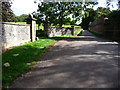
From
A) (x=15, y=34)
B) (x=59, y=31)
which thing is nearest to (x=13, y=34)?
(x=15, y=34)

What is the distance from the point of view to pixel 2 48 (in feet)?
21.9

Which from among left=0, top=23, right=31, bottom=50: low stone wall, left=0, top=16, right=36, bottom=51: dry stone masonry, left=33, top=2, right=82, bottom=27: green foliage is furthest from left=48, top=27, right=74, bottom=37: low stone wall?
left=0, top=23, right=31, bottom=50: low stone wall

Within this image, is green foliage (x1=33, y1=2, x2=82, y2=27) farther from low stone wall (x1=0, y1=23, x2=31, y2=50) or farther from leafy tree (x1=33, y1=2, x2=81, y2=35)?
low stone wall (x1=0, y1=23, x2=31, y2=50)

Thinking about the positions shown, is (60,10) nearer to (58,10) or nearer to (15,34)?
(58,10)

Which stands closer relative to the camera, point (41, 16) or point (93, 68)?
point (93, 68)

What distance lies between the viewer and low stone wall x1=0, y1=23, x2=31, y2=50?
7020mm

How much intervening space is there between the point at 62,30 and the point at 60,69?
17.3 m

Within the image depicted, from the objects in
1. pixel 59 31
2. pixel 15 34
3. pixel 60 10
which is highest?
pixel 60 10

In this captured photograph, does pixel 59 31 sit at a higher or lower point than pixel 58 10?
lower

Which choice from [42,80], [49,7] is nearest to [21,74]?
[42,80]

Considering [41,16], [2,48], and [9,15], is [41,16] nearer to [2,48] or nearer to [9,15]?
[9,15]

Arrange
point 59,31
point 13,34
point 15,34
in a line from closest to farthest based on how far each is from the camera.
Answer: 1. point 13,34
2. point 15,34
3. point 59,31

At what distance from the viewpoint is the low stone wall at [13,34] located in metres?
7.02

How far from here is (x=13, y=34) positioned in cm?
810
